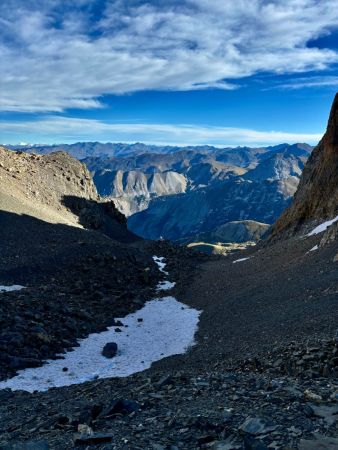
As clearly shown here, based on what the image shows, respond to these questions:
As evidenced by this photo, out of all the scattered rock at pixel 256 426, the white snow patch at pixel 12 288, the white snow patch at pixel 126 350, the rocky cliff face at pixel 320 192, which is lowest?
the white snow patch at pixel 126 350

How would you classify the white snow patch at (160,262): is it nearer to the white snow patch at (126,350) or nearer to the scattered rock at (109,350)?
the white snow patch at (126,350)

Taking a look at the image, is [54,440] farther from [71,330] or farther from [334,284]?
[334,284]

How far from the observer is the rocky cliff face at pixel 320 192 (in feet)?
188

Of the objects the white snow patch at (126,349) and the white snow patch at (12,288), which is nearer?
the white snow patch at (126,349)

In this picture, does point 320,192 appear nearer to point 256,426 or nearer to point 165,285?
point 165,285

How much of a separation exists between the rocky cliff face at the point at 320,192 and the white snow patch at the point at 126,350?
1178 inches

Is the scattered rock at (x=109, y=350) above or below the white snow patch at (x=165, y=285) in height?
above

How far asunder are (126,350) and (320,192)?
43.4 metres

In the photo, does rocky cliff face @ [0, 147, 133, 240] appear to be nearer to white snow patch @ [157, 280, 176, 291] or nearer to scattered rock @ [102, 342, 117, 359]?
white snow patch @ [157, 280, 176, 291]

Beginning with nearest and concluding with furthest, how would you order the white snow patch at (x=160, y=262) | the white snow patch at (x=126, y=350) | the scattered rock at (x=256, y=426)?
the scattered rock at (x=256, y=426)
the white snow patch at (x=126, y=350)
the white snow patch at (x=160, y=262)

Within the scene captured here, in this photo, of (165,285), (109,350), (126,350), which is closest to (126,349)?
(126,350)

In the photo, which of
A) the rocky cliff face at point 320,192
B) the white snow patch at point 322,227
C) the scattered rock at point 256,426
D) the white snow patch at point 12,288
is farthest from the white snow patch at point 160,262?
the scattered rock at point 256,426

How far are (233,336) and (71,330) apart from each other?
11.0m

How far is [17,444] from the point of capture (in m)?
9.62
